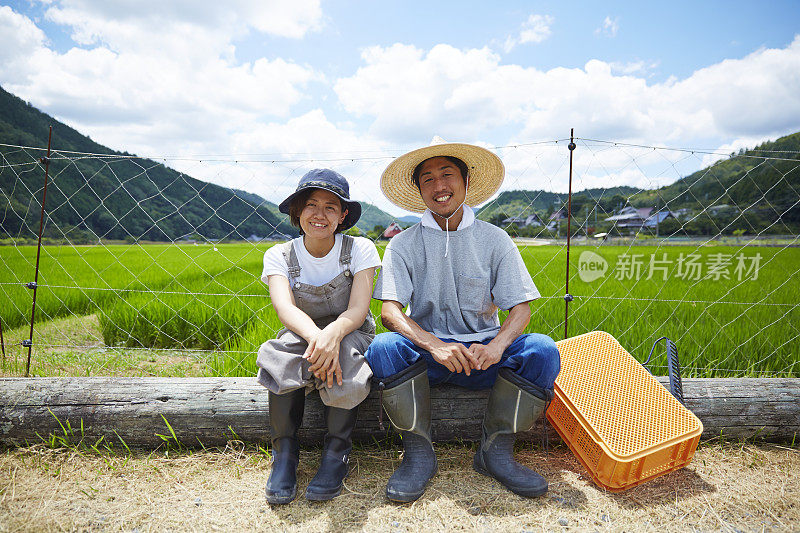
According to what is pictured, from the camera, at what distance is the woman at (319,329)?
1645 millimetres

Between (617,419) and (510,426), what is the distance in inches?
18.5

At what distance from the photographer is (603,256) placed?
3912 mm

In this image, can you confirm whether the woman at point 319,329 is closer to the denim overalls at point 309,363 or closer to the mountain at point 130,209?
the denim overalls at point 309,363

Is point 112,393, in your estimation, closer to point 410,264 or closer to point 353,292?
point 353,292

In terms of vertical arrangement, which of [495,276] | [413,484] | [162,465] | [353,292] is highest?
[495,276]

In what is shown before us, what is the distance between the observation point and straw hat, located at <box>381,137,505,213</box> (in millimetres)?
1938

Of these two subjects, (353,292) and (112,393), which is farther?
(112,393)

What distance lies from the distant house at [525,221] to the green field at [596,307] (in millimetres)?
433

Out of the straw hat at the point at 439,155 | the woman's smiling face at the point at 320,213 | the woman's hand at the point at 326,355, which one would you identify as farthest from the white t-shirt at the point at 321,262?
the straw hat at the point at 439,155

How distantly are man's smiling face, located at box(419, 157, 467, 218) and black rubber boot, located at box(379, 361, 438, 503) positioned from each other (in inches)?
29.5

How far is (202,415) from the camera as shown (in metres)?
1.98

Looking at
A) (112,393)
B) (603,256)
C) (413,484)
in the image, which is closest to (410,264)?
(413,484)

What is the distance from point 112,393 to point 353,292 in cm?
136

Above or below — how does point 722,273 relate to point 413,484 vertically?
above
